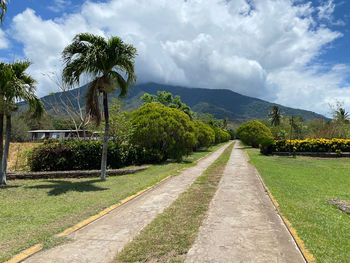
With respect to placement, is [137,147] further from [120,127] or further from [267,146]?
[267,146]

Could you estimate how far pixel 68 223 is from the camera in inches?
201

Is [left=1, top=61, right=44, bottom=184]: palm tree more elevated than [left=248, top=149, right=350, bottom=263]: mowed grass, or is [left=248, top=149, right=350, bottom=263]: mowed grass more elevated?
[left=1, top=61, right=44, bottom=184]: palm tree

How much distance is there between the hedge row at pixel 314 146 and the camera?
2541 centimetres

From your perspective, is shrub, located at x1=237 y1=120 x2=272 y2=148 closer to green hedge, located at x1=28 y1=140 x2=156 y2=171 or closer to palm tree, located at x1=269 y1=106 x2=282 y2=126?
palm tree, located at x1=269 y1=106 x2=282 y2=126

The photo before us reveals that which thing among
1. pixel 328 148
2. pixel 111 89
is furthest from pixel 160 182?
pixel 328 148

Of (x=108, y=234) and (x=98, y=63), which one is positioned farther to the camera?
(x=98, y=63)

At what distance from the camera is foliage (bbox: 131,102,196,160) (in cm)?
1697

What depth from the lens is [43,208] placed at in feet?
21.0

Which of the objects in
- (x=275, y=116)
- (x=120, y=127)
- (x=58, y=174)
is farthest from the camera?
(x=275, y=116)

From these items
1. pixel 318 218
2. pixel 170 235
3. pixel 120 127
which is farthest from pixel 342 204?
pixel 120 127

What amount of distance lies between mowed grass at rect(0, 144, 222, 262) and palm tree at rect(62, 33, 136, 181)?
3.80 meters

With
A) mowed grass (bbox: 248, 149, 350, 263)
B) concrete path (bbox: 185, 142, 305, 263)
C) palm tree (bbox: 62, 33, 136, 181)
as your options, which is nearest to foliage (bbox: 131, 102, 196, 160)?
palm tree (bbox: 62, 33, 136, 181)

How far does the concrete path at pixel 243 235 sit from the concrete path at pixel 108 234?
1293mm

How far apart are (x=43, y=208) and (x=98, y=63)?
637cm
